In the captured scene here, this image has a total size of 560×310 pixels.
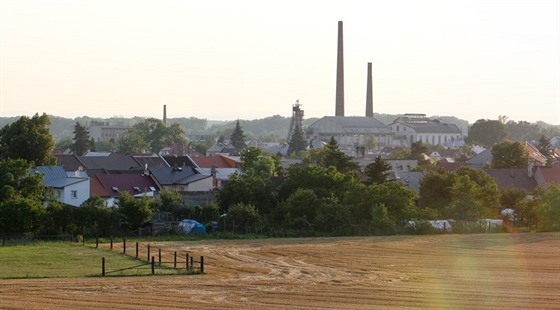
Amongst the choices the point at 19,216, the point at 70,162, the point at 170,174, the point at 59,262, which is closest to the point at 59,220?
the point at 19,216

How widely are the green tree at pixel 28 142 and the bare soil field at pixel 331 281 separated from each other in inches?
880

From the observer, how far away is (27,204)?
48.9 m

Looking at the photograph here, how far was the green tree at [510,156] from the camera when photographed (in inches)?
3516

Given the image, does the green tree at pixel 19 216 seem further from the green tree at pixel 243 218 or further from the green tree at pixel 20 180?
the green tree at pixel 243 218

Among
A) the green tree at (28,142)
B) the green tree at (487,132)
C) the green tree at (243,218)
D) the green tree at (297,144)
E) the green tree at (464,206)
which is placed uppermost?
the green tree at (487,132)

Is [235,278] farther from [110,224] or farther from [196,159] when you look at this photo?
[196,159]

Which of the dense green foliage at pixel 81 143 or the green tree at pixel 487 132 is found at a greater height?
the green tree at pixel 487 132

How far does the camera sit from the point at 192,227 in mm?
53875

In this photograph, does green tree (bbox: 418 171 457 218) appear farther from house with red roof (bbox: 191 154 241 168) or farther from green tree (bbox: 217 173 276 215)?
house with red roof (bbox: 191 154 241 168)

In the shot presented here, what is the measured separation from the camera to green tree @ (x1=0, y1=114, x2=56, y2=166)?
6681 centimetres

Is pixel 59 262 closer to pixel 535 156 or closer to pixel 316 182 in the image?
pixel 316 182

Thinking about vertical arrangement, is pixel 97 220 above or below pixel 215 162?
below

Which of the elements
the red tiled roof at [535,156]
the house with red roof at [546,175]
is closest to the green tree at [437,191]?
the house with red roof at [546,175]

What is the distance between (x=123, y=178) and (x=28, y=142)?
21.9 feet
